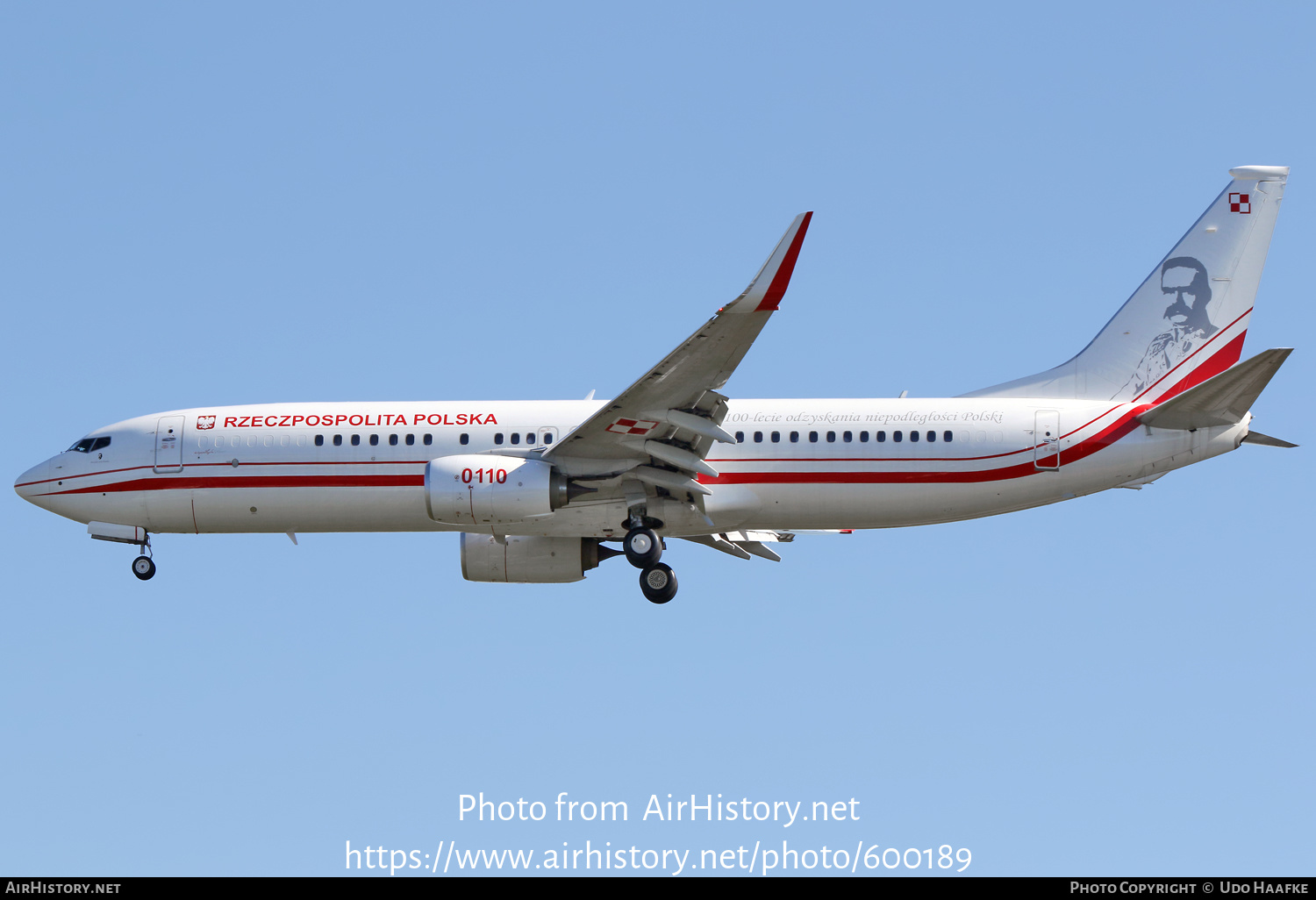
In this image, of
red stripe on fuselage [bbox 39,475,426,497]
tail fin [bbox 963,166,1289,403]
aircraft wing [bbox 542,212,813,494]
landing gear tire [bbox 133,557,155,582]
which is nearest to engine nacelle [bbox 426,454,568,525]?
aircraft wing [bbox 542,212,813,494]

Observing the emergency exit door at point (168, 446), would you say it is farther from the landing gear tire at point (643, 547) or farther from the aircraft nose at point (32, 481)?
the landing gear tire at point (643, 547)

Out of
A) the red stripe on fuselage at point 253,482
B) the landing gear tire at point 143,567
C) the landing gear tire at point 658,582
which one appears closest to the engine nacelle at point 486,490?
the red stripe on fuselage at point 253,482

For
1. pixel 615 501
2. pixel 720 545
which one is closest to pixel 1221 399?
pixel 720 545

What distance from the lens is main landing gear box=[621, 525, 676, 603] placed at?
1163 inches

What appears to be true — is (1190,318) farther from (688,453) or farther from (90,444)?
(90,444)

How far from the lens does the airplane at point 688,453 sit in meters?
28.4

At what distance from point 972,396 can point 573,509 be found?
8.15 m

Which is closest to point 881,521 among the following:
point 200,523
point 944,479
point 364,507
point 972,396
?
point 944,479

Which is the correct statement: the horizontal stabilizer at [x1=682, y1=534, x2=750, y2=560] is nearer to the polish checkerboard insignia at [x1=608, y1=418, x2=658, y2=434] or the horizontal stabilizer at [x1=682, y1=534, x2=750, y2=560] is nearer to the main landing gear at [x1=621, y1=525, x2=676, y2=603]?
the main landing gear at [x1=621, y1=525, x2=676, y2=603]

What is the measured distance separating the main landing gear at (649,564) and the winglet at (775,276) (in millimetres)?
5941

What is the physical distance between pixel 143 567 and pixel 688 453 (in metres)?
11.6

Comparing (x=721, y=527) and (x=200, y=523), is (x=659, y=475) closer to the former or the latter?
(x=721, y=527)

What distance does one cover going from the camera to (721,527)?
1187 inches
